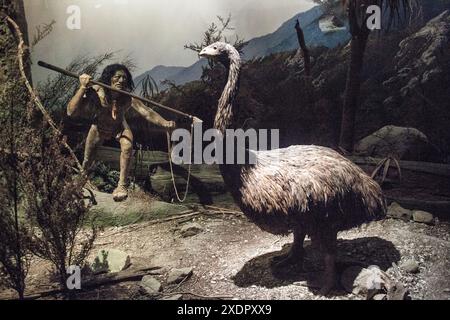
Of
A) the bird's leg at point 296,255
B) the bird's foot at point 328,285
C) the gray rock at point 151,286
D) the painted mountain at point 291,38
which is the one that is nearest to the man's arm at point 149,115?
the painted mountain at point 291,38

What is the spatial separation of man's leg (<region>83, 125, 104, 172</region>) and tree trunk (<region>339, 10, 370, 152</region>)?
2.36 metres

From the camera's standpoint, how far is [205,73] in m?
4.76

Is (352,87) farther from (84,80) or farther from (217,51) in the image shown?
(84,80)

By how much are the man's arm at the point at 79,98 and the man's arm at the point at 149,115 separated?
1.67ft

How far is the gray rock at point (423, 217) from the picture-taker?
429 centimetres

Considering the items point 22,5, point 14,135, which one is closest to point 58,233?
point 14,135

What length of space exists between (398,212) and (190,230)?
1968 millimetres

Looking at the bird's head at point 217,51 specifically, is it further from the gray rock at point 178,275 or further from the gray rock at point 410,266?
the gray rock at point 410,266

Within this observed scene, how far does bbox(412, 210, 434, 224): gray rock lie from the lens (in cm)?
429

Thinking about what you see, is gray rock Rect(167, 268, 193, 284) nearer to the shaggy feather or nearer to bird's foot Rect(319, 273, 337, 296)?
the shaggy feather

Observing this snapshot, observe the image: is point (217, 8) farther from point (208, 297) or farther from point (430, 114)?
point (208, 297)

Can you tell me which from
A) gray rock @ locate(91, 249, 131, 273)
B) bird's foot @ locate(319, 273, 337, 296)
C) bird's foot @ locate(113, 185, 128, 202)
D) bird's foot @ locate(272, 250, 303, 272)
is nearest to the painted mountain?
bird's foot @ locate(113, 185, 128, 202)

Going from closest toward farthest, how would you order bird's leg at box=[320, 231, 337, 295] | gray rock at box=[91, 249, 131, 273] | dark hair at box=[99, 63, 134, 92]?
bird's leg at box=[320, 231, 337, 295] < gray rock at box=[91, 249, 131, 273] < dark hair at box=[99, 63, 134, 92]

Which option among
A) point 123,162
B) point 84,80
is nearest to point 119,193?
point 123,162
